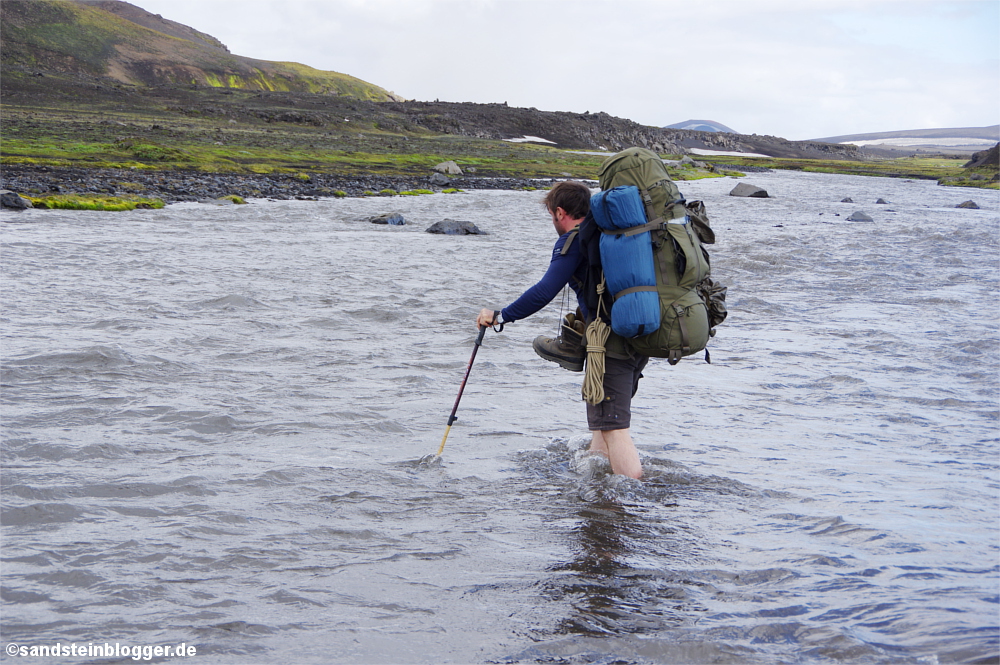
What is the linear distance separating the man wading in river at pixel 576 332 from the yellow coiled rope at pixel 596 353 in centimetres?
10

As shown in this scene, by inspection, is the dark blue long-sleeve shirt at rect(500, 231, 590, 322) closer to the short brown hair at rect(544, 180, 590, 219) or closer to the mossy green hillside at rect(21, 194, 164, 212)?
the short brown hair at rect(544, 180, 590, 219)

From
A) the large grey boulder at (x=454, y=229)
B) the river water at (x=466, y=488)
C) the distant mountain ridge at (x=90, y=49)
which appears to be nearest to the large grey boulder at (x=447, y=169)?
the large grey boulder at (x=454, y=229)

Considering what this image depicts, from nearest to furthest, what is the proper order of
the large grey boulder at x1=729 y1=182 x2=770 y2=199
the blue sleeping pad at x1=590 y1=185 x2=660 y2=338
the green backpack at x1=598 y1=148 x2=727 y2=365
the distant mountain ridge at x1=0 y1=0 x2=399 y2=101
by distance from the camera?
the blue sleeping pad at x1=590 y1=185 x2=660 y2=338 → the green backpack at x1=598 y1=148 x2=727 y2=365 → the large grey boulder at x1=729 y1=182 x2=770 y2=199 → the distant mountain ridge at x1=0 y1=0 x2=399 y2=101

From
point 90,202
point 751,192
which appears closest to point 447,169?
point 751,192

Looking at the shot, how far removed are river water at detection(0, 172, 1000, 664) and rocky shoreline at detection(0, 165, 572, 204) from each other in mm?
19710

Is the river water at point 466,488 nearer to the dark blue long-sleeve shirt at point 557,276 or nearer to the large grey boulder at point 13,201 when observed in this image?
the dark blue long-sleeve shirt at point 557,276

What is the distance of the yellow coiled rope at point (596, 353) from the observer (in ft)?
19.0

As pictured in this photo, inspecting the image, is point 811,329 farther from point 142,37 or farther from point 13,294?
point 142,37

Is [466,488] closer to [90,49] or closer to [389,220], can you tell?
[389,220]

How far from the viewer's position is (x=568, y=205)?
5812 millimetres

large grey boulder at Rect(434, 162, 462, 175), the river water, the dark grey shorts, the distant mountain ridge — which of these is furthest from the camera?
the distant mountain ridge

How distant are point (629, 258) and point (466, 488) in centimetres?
230

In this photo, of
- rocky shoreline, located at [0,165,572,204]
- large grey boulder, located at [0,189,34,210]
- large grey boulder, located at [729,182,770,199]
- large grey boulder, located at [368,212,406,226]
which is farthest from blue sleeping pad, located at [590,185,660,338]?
large grey boulder, located at [729,182,770,199]

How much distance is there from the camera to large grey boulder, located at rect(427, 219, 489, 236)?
26.8 m
